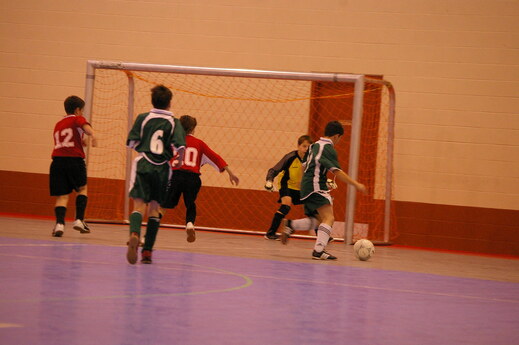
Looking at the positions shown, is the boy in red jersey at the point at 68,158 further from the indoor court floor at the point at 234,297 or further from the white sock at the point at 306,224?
the white sock at the point at 306,224

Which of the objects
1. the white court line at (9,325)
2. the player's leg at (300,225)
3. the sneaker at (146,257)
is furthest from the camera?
the player's leg at (300,225)

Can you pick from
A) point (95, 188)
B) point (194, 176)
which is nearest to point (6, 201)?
point (95, 188)

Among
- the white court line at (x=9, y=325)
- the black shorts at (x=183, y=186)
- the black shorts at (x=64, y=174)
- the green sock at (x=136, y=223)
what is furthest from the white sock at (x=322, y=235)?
the white court line at (x=9, y=325)

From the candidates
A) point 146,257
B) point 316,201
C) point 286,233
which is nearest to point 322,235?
point 316,201

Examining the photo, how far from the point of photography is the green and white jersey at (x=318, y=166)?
381 inches

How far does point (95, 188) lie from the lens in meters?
14.3

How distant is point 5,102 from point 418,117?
7.31m

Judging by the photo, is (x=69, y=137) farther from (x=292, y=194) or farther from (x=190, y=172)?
(x=292, y=194)

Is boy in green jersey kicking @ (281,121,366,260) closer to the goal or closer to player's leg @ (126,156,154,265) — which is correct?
player's leg @ (126,156,154,265)

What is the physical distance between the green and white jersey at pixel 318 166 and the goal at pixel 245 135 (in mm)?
3932

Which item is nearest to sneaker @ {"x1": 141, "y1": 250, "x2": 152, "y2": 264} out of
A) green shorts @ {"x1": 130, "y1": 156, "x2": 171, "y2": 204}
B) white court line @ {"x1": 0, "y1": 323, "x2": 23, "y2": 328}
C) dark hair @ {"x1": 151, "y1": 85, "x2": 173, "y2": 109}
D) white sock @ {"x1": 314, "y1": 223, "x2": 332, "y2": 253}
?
green shorts @ {"x1": 130, "y1": 156, "x2": 171, "y2": 204}

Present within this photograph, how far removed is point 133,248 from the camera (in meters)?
7.52

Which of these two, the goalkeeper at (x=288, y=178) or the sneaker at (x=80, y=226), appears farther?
the goalkeeper at (x=288, y=178)

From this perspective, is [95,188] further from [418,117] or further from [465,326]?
[465,326]
